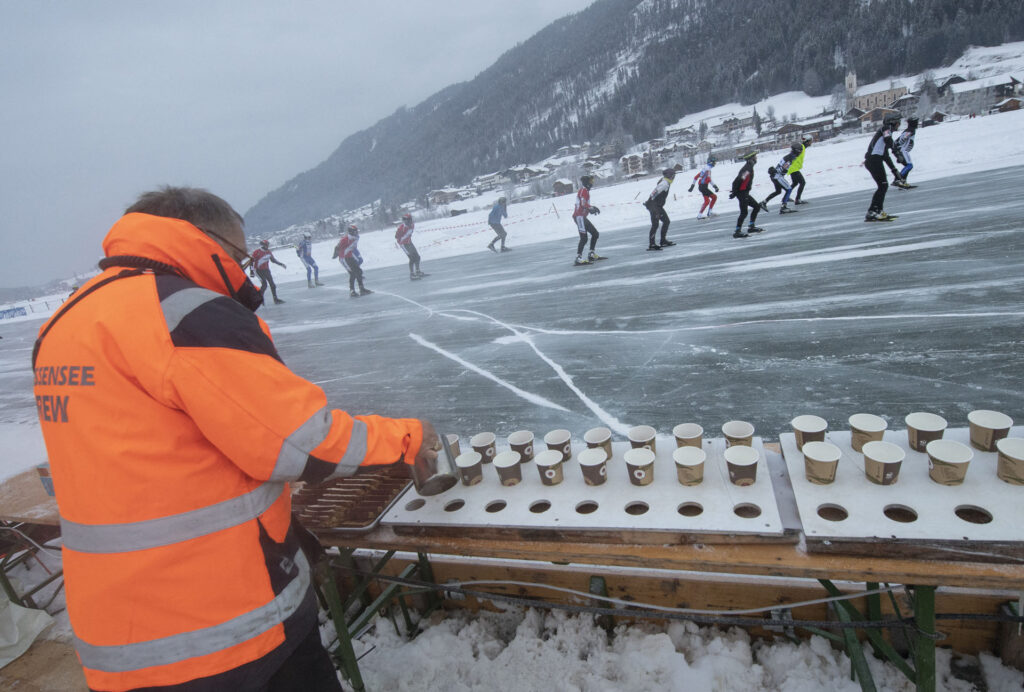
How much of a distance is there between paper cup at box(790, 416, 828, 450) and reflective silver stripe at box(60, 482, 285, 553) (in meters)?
1.71

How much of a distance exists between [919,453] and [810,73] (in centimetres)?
14246

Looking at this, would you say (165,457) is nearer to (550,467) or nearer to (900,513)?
(550,467)

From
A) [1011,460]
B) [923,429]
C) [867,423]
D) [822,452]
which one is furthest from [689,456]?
[1011,460]

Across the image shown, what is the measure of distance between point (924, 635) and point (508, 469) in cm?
133

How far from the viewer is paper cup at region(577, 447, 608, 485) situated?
174 centimetres

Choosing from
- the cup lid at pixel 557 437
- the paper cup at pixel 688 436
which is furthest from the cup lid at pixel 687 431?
the cup lid at pixel 557 437

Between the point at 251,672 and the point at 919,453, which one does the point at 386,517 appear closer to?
the point at 251,672

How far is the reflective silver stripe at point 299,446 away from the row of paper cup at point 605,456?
71 centimetres

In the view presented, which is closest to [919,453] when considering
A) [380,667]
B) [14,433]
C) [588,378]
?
[380,667]

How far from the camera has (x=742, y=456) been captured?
5.25ft

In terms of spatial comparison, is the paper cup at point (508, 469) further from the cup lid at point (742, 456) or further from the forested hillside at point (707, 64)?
the forested hillside at point (707, 64)

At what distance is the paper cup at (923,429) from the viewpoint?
60.2 inches

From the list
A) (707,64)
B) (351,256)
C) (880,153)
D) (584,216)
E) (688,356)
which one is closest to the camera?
(688,356)

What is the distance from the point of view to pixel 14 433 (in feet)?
22.3
